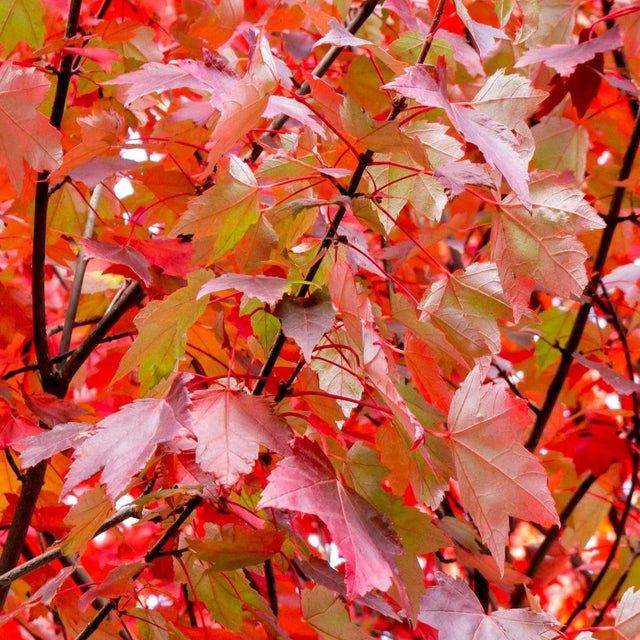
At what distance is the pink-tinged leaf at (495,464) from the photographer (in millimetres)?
698

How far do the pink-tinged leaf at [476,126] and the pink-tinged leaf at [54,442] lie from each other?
389 millimetres

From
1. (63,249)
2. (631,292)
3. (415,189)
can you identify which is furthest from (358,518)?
(631,292)

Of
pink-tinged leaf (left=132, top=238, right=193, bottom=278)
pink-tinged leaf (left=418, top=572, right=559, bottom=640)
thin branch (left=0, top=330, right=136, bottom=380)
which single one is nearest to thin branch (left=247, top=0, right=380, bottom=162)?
pink-tinged leaf (left=132, top=238, right=193, bottom=278)

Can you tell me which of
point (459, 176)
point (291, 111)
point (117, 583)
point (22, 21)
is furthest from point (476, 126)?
point (22, 21)

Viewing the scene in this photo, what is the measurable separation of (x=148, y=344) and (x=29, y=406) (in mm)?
308

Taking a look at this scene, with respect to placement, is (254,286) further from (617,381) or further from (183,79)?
(617,381)

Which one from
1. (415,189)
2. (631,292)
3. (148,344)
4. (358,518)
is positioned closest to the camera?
(358,518)

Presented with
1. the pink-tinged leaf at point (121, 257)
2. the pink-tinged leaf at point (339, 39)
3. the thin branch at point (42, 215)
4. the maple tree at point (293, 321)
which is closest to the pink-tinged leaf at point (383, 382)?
the maple tree at point (293, 321)

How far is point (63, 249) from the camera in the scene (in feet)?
4.28

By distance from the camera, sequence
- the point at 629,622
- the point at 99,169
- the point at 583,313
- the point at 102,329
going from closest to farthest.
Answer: the point at 629,622 < the point at 99,169 < the point at 102,329 < the point at 583,313

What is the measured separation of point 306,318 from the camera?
0.67 metres

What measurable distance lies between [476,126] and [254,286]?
0.22m

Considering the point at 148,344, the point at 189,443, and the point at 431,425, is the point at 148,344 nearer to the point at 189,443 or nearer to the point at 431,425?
the point at 189,443

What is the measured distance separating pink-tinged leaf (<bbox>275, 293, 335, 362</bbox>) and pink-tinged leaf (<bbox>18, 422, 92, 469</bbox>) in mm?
197
